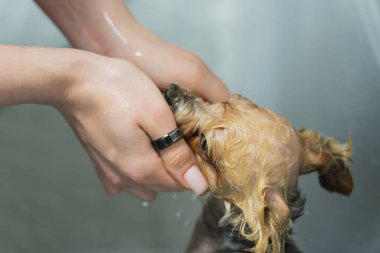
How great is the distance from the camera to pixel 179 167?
4.35ft

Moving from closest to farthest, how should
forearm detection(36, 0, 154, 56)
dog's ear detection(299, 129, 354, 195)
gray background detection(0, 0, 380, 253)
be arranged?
dog's ear detection(299, 129, 354, 195)
forearm detection(36, 0, 154, 56)
gray background detection(0, 0, 380, 253)

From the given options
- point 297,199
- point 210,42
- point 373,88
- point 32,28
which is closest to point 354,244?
point 297,199

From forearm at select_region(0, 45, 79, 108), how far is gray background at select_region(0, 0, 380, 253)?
33.0 inches

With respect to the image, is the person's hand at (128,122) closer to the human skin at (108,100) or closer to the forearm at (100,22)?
the human skin at (108,100)

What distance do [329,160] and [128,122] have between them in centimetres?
63

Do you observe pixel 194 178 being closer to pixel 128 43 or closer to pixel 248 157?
pixel 248 157

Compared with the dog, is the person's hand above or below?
above

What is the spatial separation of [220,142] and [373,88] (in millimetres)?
621

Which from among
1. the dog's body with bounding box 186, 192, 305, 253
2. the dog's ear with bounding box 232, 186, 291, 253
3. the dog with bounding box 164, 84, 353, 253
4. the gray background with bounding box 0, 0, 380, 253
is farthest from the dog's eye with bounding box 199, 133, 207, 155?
the gray background with bounding box 0, 0, 380, 253

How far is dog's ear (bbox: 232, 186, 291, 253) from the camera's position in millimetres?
1275

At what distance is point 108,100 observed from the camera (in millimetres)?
1278

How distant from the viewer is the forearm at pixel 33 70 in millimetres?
1260

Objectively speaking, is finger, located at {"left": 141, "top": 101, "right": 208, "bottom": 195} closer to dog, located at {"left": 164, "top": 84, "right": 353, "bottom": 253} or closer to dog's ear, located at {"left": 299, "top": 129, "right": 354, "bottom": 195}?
dog, located at {"left": 164, "top": 84, "right": 353, "bottom": 253}

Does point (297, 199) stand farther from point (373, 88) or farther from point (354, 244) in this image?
point (373, 88)
